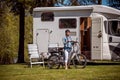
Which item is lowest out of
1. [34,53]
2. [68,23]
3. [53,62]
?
[53,62]

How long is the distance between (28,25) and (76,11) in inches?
880

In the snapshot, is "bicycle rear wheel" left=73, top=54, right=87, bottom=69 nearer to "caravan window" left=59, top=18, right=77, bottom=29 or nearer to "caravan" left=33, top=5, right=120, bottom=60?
"caravan" left=33, top=5, right=120, bottom=60

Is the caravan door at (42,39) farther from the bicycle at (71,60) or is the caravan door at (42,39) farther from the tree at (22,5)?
the tree at (22,5)

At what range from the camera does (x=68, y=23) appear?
19.2 m

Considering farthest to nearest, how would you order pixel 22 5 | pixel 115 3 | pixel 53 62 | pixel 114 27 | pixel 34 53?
pixel 115 3, pixel 22 5, pixel 114 27, pixel 34 53, pixel 53 62

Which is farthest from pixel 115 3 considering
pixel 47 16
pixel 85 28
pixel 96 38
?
pixel 96 38

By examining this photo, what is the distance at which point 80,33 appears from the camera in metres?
18.9

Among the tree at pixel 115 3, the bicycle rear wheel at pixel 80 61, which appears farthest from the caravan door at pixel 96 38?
the tree at pixel 115 3

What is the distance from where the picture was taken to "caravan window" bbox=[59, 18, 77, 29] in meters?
19.0

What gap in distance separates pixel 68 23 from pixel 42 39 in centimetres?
149

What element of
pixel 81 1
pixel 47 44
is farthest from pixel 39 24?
pixel 81 1

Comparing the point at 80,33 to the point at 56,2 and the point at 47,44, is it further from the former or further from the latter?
the point at 56,2

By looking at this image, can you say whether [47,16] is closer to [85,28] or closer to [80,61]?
[85,28]

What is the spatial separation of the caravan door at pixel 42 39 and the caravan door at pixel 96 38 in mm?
2235
